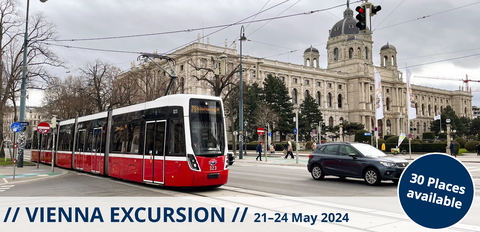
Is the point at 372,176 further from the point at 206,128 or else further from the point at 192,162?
the point at 192,162

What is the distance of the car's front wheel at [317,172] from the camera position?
14.5 m

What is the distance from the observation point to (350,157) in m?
13.4

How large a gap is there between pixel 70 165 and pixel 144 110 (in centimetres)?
977

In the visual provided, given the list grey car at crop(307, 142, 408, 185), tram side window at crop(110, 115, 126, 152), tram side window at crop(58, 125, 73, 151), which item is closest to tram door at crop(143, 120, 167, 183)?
tram side window at crop(110, 115, 126, 152)

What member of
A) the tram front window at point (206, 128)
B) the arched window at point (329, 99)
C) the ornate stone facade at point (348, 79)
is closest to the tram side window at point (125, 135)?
the tram front window at point (206, 128)

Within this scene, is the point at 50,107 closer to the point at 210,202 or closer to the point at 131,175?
the point at 131,175

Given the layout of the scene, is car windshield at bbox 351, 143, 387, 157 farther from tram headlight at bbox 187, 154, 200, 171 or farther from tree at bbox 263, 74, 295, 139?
tree at bbox 263, 74, 295, 139

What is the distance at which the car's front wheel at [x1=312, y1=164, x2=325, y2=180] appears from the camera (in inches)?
571

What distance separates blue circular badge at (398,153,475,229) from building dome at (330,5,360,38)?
4291 inches

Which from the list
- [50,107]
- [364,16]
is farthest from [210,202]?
[50,107]

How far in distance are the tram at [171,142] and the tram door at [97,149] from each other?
81cm

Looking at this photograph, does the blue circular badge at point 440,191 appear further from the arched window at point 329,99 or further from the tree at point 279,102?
the arched window at point 329,99

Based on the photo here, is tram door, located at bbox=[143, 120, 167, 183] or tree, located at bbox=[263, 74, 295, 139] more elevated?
tree, located at bbox=[263, 74, 295, 139]

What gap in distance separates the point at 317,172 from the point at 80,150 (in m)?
11.5
